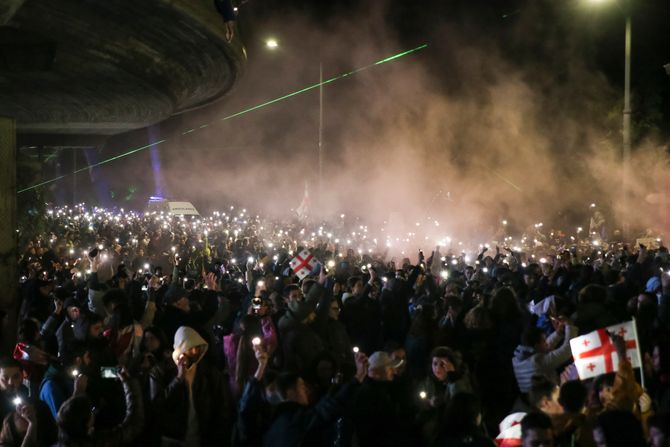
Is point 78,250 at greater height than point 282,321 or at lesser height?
greater

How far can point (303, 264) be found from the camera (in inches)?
477

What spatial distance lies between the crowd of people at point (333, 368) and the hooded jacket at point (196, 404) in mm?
10

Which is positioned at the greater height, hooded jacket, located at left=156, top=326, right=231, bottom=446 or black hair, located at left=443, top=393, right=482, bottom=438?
hooded jacket, located at left=156, top=326, right=231, bottom=446

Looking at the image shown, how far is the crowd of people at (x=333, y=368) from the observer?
14.9 feet

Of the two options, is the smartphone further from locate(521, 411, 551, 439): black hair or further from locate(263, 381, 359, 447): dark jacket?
locate(521, 411, 551, 439): black hair

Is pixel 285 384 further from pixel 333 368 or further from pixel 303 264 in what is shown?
pixel 303 264

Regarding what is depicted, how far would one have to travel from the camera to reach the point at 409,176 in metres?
34.7

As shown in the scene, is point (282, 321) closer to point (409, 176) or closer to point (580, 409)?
point (580, 409)

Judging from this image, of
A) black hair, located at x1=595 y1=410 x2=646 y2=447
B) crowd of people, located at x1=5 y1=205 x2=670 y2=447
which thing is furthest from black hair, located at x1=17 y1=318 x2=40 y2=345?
black hair, located at x1=595 y1=410 x2=646 y2=447

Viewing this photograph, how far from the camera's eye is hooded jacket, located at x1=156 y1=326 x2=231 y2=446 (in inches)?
202

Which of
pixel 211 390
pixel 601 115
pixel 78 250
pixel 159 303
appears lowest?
pixel 211 390

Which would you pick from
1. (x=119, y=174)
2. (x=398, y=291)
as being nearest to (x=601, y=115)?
(x=398, y=291)

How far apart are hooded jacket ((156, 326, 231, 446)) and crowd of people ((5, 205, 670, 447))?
0.01m

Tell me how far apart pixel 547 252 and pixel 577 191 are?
8851mm
